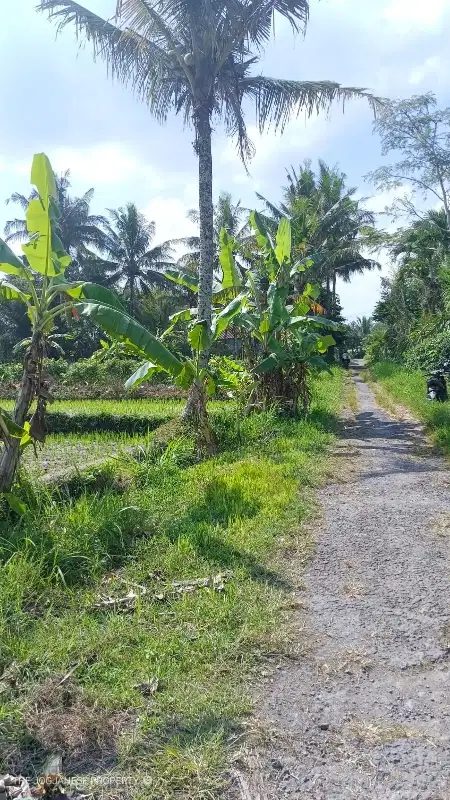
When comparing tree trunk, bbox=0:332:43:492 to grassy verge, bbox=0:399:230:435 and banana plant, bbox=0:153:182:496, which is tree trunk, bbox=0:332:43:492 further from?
grassy verge, bbox=0:399:230:435

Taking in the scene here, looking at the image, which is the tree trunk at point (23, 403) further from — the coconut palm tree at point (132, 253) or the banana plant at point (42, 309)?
the coconut palm tree at point (132, 253)

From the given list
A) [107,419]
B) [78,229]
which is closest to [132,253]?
[78,229]

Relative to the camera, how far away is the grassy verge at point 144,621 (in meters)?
2.40

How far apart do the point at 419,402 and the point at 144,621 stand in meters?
10.9

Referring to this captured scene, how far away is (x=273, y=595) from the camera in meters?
3.76

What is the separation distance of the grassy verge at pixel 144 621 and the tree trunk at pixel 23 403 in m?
0.34

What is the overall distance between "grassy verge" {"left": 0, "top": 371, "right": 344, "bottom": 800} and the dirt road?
21 cm

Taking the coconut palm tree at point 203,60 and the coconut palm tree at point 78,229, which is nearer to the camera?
the coconut palm tree at point 203,60

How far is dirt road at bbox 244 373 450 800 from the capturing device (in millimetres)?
2252

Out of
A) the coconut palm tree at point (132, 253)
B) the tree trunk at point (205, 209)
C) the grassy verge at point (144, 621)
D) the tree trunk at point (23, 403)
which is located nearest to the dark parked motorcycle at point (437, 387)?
the tree trunk at point (205, 209)

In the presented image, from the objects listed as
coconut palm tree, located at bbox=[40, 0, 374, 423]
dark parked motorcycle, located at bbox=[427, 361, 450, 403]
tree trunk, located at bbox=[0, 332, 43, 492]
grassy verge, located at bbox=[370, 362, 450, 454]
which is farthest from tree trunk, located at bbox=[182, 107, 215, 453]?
dark parked motorcycle, located at bbox=[427, 361, 450, 403]

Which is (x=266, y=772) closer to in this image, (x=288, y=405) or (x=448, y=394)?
(x=288, y=405)

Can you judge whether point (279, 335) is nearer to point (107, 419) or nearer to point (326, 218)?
point (107, 419)

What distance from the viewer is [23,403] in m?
5.34
